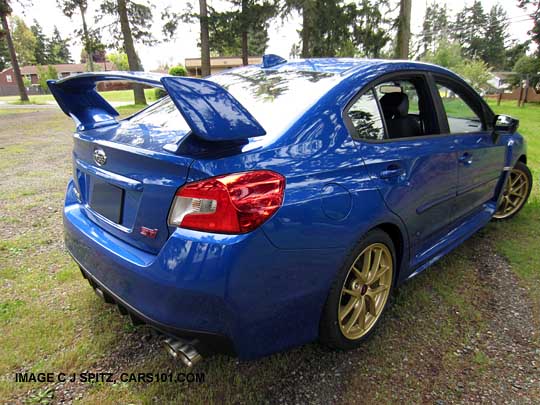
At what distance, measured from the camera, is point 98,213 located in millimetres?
2010

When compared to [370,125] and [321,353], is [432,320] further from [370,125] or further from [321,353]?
[370,125]

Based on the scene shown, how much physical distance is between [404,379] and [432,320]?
23.8 inches

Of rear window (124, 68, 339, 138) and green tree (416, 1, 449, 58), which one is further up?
green tree (416, 1, 449, 58)

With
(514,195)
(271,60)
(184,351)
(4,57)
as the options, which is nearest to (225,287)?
(184,351)

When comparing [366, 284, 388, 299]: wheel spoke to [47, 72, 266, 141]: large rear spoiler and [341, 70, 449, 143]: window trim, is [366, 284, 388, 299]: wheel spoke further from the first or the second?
[47, 72, 266, 141]: large rear spoiler

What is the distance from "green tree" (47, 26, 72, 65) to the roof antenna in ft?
277

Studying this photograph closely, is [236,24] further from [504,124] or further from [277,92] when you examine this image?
[277,92]

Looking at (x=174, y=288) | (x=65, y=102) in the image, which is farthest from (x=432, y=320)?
(x=65, y=102)

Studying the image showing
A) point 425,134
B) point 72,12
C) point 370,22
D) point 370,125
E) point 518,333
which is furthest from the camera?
point 72,12

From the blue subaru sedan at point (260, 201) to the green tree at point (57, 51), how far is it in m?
85.2

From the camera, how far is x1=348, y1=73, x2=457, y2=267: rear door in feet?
6.73

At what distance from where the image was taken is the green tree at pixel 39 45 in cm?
7106

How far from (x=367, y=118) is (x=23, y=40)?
3104 inches

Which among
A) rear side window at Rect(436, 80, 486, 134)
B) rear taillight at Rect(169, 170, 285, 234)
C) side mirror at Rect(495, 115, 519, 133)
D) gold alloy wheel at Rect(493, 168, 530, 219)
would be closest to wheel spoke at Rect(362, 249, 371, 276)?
rear taillight at Rect(169, 170, 285, 234)
